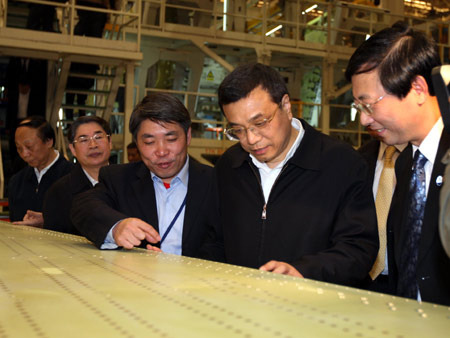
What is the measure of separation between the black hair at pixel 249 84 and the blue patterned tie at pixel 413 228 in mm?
758

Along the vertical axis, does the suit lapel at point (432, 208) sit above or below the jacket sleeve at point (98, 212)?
above

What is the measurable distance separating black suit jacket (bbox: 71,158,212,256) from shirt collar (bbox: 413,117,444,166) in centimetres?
128

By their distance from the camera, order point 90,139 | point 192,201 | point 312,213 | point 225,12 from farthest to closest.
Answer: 1. point 225,12
2. point 90,139
3. point 192,201
4. point 312,213

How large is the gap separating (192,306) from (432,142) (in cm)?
123

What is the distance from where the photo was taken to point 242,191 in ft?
9.04

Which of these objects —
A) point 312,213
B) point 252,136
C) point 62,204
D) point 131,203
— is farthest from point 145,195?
point 62,204

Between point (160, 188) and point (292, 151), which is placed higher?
point (292, 151)

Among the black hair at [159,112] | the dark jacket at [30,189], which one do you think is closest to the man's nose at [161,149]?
the black hair at [159,112]

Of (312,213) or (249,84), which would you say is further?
(249,84)

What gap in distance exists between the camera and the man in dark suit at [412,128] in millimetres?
2096

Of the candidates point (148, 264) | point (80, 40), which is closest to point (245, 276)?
point (148, 264)

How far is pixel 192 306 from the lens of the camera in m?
1.46

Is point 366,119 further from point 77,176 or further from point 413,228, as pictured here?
point 77,176

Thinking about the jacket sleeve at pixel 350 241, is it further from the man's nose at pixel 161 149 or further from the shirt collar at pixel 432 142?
the man's nose at pixel 161 149
